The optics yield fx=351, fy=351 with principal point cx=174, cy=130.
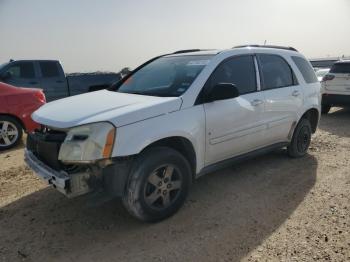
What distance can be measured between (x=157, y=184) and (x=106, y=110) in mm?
904

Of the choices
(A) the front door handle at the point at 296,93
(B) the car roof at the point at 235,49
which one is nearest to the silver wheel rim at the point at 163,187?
(B) the car roof at the point at 235,49

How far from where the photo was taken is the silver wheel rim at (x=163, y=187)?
353cm

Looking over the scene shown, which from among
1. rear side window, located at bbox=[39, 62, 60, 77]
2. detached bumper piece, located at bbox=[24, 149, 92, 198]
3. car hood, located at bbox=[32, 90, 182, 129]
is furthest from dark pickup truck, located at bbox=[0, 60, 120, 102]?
detached bumper piece, located at bbox=[24, 149, 92, 198]

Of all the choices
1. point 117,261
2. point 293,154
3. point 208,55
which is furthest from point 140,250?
point 293,154

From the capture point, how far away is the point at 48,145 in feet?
11.3

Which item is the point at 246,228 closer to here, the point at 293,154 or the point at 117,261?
the point at 117,261

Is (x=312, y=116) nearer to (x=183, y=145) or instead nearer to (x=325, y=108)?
(x=183, y=145)

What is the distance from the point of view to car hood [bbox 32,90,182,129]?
3256 mm

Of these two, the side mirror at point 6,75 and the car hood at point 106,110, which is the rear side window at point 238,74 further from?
the side mirror at point 6,75

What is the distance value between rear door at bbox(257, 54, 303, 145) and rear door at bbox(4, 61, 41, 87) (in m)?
7.42

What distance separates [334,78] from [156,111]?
822 cm

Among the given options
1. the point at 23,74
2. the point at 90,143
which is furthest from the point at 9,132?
the point at 90,143

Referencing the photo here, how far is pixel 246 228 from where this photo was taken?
3.56 metres

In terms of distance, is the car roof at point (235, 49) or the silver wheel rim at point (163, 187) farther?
the car roof at point (235, 49)
